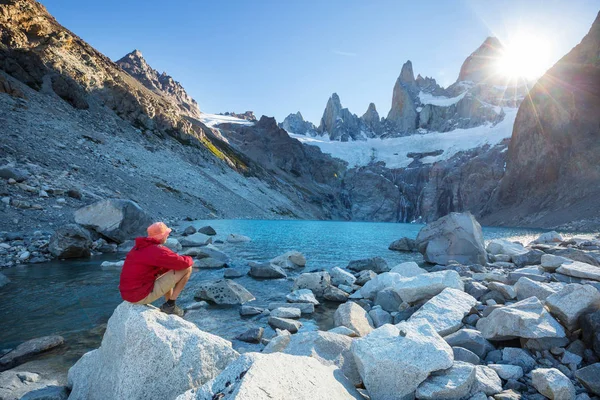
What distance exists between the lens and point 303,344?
6.62m

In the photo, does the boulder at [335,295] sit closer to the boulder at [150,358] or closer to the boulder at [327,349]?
the boulder at [327,349]

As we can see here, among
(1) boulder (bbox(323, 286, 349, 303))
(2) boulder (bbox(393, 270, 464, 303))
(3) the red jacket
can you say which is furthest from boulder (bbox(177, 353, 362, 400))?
(1) boulder (bbox(323, 286, 349, 303))

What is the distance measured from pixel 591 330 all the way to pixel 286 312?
7.69m

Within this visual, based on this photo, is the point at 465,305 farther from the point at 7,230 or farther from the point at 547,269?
the point at 7,230

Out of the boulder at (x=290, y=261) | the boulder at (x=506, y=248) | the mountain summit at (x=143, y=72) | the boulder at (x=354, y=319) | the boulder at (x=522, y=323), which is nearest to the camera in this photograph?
the boulder at (x=522, y=323)

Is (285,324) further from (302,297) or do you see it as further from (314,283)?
(314,283)

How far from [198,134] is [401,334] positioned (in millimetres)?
113611

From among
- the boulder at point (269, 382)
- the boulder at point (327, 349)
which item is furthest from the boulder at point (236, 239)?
the boulder at point (269, 382)

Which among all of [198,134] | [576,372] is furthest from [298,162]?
[576,372]

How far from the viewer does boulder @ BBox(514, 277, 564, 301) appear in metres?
8.60

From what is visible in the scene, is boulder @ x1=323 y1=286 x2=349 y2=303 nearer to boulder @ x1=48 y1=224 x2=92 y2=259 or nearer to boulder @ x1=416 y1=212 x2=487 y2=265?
boulder @ x1=416 y1=212 x2=487 y2=265

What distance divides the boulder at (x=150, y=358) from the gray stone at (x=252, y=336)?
3.84 metres

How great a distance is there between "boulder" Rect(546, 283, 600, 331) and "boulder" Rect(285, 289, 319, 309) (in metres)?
7.55

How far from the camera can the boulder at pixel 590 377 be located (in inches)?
196
